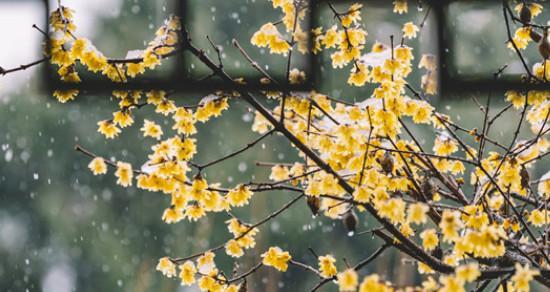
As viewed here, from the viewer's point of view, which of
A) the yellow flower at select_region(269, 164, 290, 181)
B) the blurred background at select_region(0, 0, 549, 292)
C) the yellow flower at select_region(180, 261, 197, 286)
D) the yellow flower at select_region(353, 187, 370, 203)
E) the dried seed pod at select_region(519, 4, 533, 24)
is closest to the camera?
the yellow flower at select_region(353, 187, 370, 203)

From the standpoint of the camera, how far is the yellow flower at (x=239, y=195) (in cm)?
148

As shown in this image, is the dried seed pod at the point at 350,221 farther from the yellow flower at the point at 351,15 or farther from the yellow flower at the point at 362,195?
the yellow flower at the point at 351,15

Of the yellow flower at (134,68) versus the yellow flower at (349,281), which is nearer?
the yellow flower at (349,281)

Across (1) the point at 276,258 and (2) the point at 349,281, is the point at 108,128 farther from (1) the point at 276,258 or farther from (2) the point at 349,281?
(2) the point at 349,281

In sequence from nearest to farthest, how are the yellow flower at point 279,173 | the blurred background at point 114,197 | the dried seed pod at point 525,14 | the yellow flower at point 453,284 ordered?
the yellow flower at point 453,284 → the dried seed pod at point 525,14 → the yellow flower at point 279,173 → the blurred background at point 114,197

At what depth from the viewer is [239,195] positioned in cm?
149

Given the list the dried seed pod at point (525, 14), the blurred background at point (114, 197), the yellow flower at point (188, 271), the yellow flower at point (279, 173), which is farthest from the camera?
the blurred background at point (114, 197)

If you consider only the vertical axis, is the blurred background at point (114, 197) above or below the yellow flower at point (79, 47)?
below

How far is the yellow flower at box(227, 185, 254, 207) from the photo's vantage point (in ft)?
4.86

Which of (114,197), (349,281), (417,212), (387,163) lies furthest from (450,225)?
(114,197)

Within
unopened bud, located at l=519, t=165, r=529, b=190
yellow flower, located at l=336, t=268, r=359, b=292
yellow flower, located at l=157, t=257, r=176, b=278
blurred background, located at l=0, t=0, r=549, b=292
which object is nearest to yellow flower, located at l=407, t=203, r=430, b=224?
yellow flower, located at l=336, t=268, r=359, b=292

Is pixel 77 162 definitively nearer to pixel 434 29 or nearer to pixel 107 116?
pixel 107 116

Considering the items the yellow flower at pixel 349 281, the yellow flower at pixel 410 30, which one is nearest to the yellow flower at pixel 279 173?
the yellow flower at pixel 410 30

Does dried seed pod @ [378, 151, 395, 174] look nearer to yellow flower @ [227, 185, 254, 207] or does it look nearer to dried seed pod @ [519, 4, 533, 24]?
yellow flower @ [227, 185, 254, 207]
